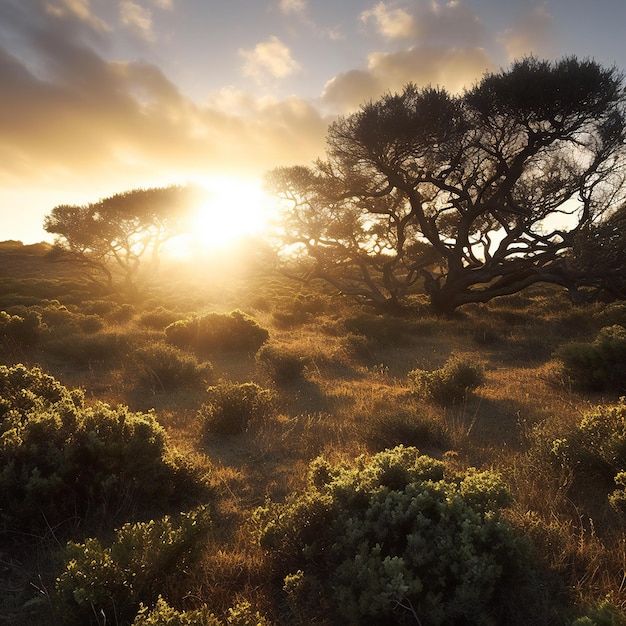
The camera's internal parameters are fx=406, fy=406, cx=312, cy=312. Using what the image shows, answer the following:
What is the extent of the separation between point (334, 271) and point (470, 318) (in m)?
8.22

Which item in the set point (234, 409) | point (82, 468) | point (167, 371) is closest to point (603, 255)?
point (234, 409)

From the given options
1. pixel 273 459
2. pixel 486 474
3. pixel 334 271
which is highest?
pixel 334 271

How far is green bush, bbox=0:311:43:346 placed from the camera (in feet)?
37.2

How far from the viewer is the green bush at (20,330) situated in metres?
11.3

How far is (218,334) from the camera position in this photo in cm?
1306

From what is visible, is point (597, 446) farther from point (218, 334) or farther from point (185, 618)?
point (218, 334)

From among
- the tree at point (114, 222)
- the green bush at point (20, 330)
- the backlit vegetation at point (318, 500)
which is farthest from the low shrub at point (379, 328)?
the tree at point (114, 222)

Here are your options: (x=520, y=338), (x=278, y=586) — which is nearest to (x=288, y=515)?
(x=278, y=586)

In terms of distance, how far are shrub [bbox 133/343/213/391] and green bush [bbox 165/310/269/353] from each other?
8.88ft

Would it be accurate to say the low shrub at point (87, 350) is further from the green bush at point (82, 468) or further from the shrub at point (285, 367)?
the green bush at point (82, 468)

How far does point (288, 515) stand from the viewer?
3.34 meters

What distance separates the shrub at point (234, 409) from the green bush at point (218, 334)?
5.34 metres

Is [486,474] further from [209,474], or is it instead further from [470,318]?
[470,318]

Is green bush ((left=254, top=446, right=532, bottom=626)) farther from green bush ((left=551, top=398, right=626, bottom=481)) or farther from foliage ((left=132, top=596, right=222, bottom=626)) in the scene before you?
green bush ((left=551, top=398, right=626, bottom=481))
